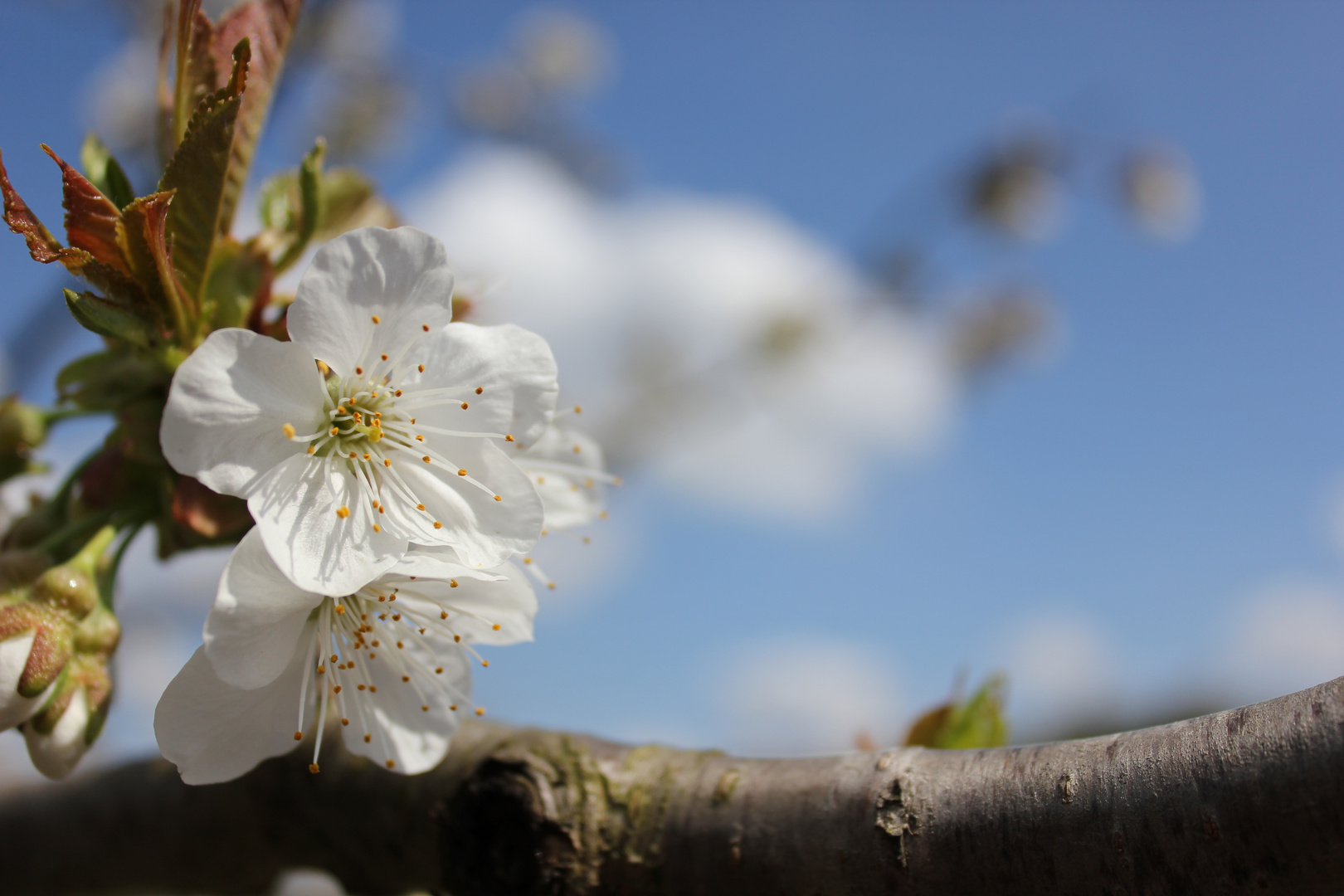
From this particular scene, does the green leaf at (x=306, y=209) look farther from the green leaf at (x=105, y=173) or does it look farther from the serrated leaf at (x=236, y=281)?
the green leaf at (x=105, y=173)

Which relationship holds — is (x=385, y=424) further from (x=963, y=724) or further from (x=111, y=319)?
(x=963, y=724)

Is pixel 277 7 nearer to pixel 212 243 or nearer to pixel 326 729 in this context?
pixel 212 243

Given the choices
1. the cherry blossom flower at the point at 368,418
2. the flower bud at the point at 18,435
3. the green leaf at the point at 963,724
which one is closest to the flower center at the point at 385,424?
the cherry blossom flower at the point at 368,418

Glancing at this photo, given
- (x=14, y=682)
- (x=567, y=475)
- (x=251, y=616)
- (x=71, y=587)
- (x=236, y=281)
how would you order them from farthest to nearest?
(x=567, y=475) → (x=236, y=281) → (x=71, y=587) → (x=14, y=682) → (x=251, y=616)

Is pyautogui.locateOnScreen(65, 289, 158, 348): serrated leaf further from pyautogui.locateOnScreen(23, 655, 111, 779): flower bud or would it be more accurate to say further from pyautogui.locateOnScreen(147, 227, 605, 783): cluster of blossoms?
pyautogui.locateOnScreen(23, 655, 111, 779): flower bud

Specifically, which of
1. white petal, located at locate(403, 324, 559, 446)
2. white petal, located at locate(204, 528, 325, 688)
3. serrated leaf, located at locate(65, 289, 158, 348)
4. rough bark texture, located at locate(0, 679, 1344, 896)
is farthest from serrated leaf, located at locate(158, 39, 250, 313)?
rough bark texture, located at locate(0, 679, 1344, 896)

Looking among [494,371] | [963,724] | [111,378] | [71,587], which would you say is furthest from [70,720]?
[963,724]
